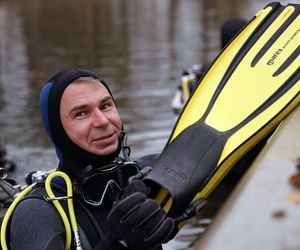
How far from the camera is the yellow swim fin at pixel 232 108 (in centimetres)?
246

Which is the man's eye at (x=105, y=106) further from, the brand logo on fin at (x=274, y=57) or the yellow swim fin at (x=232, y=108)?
the brand logo on fin at (x=274, y=57)

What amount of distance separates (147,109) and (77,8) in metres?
18.3

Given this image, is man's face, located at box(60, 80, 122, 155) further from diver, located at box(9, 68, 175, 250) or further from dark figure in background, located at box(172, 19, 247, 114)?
dark figure in background, located at box(172, 19, 247, 114)

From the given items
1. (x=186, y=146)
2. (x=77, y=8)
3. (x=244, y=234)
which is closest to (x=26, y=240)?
(x=186, y=146)

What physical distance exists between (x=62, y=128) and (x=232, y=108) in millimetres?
686

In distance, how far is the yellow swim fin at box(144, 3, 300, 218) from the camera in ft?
8.05

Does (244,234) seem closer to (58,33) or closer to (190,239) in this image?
(190,239)

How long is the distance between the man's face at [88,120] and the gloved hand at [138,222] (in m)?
0.38

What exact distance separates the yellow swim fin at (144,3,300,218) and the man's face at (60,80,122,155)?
7.8 inches

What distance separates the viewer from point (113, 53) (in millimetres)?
→ 15367

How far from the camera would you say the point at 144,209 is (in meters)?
2.08

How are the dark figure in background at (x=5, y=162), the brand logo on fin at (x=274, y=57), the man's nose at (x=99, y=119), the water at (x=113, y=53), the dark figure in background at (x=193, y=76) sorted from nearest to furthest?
the man's nose at (x=99, y=119), the brand logo on fin at (x=274, y=57), the dark figure in background at (x=193, y=76), the dark figure in background at (x=5, y=162), the water at (x=113, y=53)

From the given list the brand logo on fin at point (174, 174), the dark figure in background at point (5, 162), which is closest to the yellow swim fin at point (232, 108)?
the brand logo on fin at point (174, 174)

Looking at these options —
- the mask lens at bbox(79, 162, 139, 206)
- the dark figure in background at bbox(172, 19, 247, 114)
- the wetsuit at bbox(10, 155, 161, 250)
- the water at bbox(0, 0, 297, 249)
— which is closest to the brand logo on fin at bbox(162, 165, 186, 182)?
the mask lens at bbox(79, 162, 139, 206)
